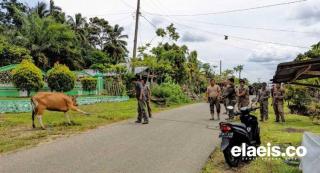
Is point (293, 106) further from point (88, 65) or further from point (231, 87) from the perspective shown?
point (88, 65)

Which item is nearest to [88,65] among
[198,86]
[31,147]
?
[198,86]

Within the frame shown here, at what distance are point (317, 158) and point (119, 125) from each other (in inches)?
356

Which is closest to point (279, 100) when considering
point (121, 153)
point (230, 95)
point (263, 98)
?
point (263, 98)

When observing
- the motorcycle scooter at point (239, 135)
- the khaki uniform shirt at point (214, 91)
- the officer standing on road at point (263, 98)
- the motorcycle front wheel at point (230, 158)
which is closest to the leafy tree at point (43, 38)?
the khaki uniform shirt at point (214, 91)

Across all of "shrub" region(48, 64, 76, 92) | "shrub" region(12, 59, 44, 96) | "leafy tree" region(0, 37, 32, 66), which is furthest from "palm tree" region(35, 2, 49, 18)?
"shrub" region(12, 59, 44, 96)

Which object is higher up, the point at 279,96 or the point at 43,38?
the point at 43,38

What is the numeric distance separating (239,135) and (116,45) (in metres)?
54.8

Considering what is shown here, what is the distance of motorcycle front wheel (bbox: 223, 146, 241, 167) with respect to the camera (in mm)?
7500

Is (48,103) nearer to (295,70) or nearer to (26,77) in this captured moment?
(295,70)

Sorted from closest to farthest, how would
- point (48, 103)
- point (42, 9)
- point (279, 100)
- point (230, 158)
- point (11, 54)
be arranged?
point (230, 158) < point (48, 103) < point (279, 100) < point (11, 54) < point (42, 9)

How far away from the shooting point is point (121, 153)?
8836 mm

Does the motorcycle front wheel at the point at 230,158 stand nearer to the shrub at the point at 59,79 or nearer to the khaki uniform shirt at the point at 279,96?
the khaki uniform shirt at the point at 279,96

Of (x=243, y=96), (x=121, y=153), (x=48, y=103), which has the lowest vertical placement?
(x=121, y=153)

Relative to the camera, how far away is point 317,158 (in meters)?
6.10
